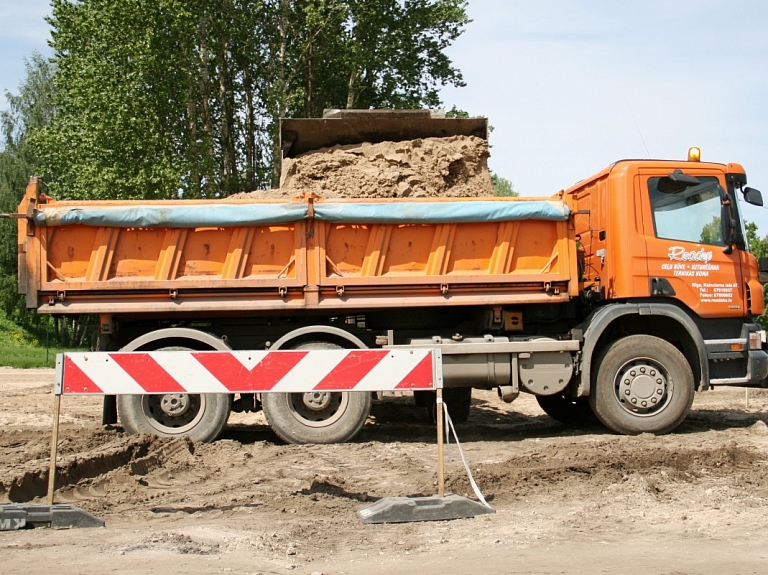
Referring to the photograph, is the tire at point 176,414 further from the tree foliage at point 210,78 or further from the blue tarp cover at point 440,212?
the tree foliage at point 210,78

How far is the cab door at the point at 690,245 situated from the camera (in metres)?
9.41

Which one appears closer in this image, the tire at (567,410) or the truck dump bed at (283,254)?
the truck dump bed at (283,254)

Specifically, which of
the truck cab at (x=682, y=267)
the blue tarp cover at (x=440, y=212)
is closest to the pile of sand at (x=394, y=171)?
the blue tarp cover at (x=440, y=212)

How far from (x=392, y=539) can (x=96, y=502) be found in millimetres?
2471

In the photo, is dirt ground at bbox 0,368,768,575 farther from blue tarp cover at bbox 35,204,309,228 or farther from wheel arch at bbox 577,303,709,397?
blue tarp cover at bbox 35,204,309,228

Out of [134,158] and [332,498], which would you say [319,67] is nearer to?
[134,158]

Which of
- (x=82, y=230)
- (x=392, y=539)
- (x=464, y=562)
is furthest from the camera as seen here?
(x=82, y=230)

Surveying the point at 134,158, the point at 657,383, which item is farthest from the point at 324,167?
the point at 134,158

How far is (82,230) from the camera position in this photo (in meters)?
8.74

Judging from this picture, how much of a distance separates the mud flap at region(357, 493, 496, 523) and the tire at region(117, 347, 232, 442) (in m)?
3.61

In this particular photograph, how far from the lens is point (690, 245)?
9523 millimetres

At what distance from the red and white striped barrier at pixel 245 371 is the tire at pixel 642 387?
13.3 feet

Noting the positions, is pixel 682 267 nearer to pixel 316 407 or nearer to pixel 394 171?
pixel 394 171

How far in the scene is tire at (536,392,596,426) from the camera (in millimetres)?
10810
